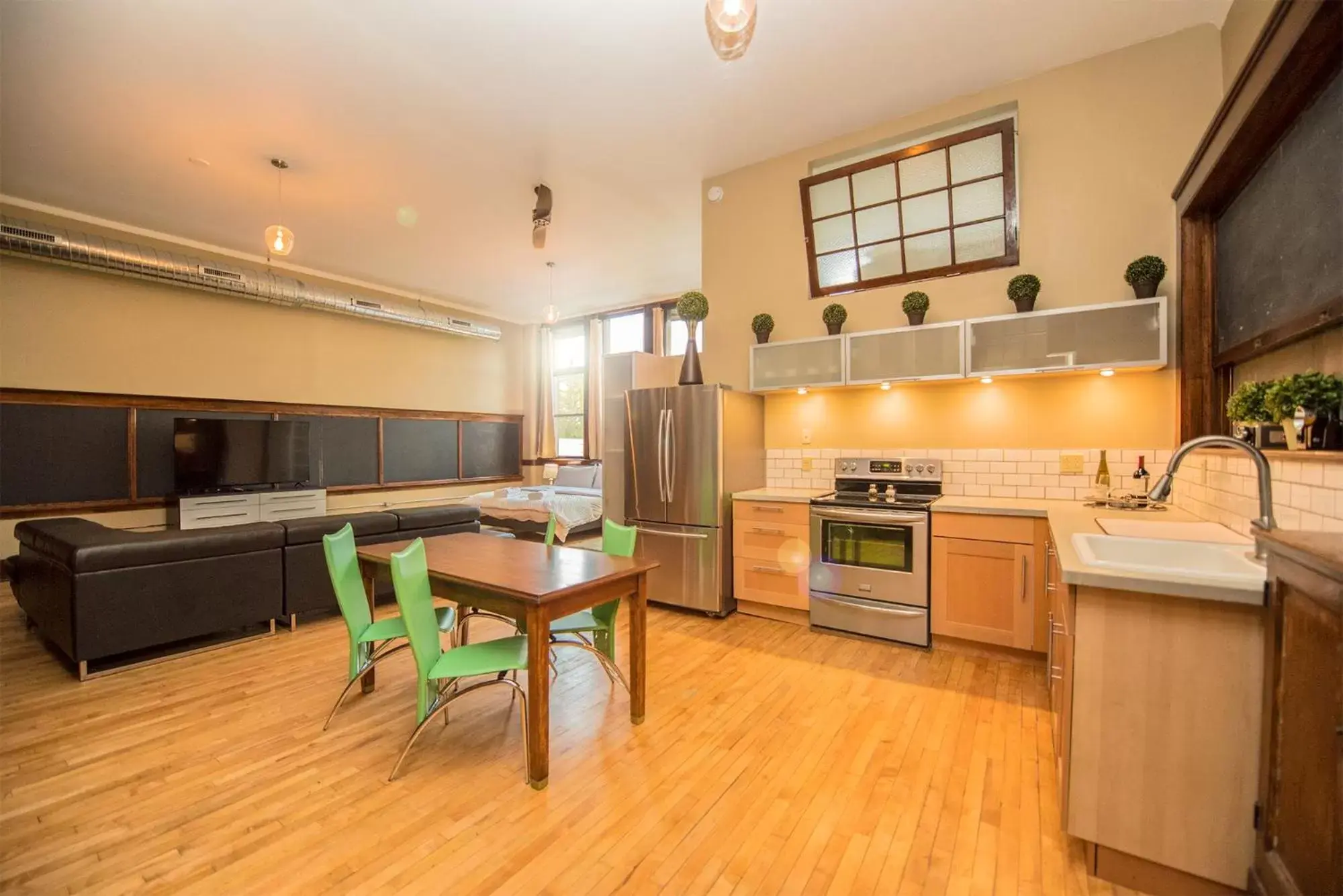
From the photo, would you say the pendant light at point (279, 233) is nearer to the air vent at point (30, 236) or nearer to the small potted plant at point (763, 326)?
the air vent at point (30, 236)

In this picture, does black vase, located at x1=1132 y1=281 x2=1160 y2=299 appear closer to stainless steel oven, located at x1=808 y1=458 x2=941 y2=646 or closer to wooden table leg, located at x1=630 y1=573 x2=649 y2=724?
stainless steel oven, located at x1=808 y1=458 x2=941 y2=646

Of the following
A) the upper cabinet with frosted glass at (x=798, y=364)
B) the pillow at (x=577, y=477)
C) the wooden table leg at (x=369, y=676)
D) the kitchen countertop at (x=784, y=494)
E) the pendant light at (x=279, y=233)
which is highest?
the pendant light at (x=279, y=233)

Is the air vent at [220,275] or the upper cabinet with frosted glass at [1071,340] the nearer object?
the upper cabinet with frosted glass at [1071,340]

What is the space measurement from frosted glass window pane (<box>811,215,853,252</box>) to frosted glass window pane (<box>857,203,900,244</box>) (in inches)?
3.2

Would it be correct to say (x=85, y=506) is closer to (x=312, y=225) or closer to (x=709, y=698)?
(x=312, y=225)

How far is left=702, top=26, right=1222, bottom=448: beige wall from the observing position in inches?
123

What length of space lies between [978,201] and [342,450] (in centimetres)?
738

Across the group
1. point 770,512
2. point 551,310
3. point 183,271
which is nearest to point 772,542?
point 770,512

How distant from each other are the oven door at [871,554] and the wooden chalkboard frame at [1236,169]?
1498 mm

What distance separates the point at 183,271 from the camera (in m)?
5.32

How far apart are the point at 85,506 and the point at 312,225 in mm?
3388

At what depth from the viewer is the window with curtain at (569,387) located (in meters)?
9.08

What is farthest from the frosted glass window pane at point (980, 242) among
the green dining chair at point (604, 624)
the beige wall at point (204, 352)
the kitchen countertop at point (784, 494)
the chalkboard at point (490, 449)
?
the chalkboard at point (490, 449)

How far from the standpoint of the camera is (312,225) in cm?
548
